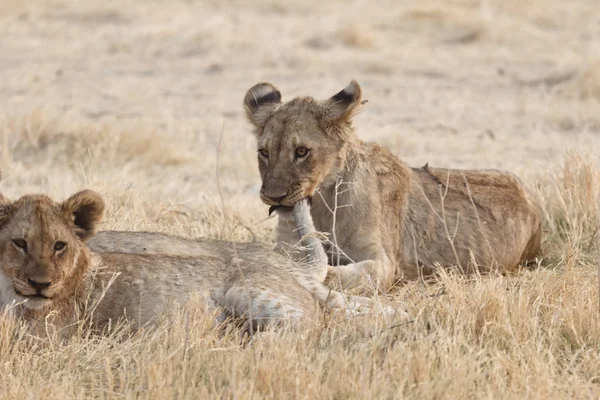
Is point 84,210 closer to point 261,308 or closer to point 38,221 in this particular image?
point 38,221

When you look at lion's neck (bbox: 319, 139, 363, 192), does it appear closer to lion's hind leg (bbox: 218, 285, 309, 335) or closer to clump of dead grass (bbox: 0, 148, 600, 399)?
clump of dead grass (bbox: 0, 148, 600, 399)

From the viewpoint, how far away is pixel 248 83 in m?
14.2

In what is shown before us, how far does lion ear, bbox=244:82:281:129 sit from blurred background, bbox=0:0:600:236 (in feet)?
3.36

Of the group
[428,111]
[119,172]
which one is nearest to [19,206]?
[119,172]

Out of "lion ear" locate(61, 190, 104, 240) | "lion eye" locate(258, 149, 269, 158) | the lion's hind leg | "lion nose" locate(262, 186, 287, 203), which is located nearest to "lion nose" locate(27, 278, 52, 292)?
"lion ear" locate(61, 190, 104, 240)

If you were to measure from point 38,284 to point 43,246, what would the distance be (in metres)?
0.15

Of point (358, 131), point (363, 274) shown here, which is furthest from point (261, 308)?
point (358, 131)

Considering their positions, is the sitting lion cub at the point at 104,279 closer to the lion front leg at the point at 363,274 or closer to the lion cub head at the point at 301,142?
the lion front leg at the point at 363,274

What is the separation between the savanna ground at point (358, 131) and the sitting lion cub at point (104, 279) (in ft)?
0.53

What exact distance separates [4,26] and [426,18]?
252 inches

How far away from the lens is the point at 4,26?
701 inches

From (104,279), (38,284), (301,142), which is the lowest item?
(104,279)

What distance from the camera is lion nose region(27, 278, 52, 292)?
4562mm

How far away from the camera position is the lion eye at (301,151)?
19.8 feet
